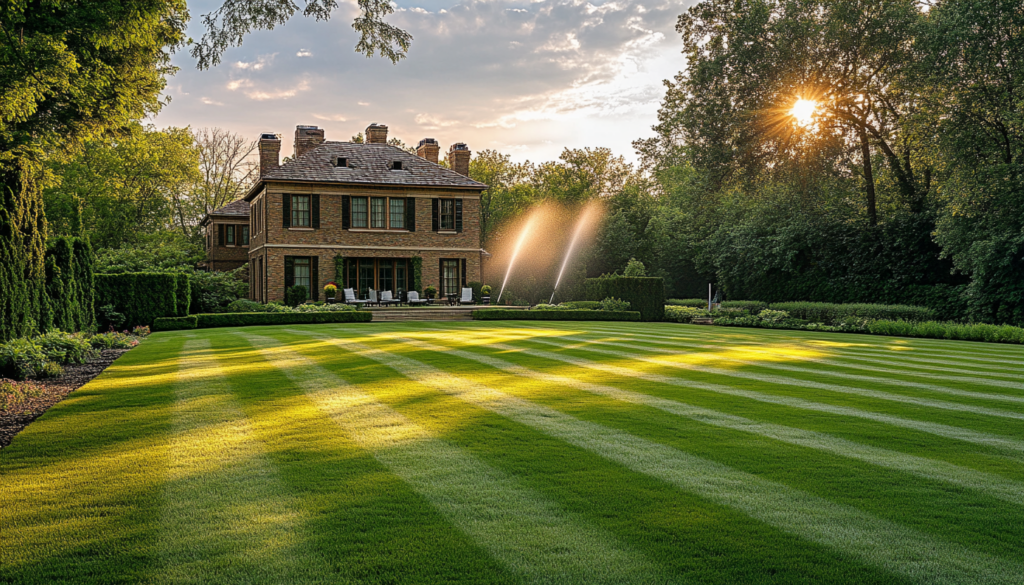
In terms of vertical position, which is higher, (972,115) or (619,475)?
(972,115)

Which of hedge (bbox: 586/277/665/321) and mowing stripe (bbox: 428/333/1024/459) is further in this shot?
hedge (bbox: 586/277/665/321)

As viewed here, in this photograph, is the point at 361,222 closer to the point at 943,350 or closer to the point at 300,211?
the point at 300,211

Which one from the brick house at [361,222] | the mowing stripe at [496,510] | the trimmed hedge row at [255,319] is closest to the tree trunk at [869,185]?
the brick house at [361,222]

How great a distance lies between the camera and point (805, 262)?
33.2 m

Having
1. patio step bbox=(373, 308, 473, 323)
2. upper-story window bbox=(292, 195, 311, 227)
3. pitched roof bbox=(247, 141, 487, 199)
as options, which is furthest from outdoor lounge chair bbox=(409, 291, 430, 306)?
upper-story window bbox=(292, 195, 311, 227)

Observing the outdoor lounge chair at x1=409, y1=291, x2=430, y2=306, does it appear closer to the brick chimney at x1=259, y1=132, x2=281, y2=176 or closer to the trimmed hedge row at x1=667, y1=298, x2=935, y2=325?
→ the brick chimney at x1=259, y1=132, x2=281, y2=176

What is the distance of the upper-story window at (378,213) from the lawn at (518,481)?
25256mm

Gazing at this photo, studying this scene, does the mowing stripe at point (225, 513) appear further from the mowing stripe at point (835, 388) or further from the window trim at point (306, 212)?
the window trim at point (306, 212)

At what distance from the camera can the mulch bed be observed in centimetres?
623

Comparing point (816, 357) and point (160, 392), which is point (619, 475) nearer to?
point (160, 392)

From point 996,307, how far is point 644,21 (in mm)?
15171

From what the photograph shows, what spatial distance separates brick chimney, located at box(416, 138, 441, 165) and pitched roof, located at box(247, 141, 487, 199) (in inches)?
59.4

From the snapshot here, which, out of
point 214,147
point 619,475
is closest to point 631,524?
point 619,475

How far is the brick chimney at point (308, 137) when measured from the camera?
36.7 m
